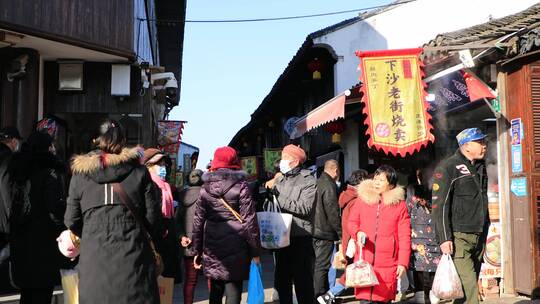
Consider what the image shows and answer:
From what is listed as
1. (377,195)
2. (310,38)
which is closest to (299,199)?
(377,195)

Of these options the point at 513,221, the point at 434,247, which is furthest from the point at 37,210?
the point at 513,221

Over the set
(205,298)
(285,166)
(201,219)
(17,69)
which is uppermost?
(17,69)

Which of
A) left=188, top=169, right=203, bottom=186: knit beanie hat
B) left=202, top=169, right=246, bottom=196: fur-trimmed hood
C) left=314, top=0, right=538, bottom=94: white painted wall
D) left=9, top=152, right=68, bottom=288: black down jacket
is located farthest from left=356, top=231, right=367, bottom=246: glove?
left=314, top=0, right=538, bottom=94: white painted wall

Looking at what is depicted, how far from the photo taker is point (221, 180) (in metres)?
6.96

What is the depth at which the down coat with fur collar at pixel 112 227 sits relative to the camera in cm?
508

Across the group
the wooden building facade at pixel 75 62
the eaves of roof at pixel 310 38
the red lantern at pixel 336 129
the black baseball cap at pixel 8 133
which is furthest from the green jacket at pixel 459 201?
the eaves of roof at pixel 310 38

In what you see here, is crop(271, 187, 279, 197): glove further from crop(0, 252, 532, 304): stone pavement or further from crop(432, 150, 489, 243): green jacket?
crop(0, 252, 532, 304): stone pavement

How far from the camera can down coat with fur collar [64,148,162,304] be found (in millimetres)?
5082

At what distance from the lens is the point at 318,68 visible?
61.6 feet

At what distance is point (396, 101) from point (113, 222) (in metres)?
6.03

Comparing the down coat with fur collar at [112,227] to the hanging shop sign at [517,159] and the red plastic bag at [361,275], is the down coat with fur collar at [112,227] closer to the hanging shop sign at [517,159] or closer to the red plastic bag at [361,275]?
the red plastic bag at [361,275]

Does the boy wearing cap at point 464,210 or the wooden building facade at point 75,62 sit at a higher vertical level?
the wooden building facade at point 75,62

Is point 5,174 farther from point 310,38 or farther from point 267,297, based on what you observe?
point 310,38

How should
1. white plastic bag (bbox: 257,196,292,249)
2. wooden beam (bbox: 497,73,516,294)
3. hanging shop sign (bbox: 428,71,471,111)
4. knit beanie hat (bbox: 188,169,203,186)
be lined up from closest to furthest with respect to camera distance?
white plastic bag (bbox: 257,196,292,249)
knit beanie hat (bbox: 188,169,203,186)
wooden beam (bbox: 497,73,516,294)
hanging shop sign (bbox: 428,71,471,111)
